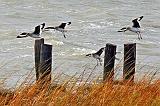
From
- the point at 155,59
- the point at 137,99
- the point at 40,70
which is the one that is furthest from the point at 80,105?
the point at 155,59

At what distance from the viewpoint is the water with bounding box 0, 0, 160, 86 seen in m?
17.8

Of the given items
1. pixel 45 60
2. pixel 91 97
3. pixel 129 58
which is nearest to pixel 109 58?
pixel 129 58

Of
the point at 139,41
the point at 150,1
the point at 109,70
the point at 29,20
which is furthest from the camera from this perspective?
the point at 150,1

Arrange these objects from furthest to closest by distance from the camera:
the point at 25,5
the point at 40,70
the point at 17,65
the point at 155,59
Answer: the point at 25,5 < the point at 155,59 < the point at 17,65 < the point at 40,70

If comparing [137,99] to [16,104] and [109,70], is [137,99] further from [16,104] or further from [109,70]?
[109,70]

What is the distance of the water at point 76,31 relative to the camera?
17750 mm

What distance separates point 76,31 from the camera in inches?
1037

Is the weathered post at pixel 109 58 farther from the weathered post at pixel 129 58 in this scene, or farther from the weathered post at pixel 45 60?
the weathered post at pixel 45 60

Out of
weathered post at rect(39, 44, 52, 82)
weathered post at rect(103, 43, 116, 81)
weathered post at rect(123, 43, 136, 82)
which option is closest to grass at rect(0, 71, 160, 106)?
weathered post at rect(39, 44, 52, 82)

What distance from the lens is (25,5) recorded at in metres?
35.6

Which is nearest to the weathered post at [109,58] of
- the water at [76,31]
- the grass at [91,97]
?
the water at [76,31]

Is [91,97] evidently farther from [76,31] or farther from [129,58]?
[76,31]

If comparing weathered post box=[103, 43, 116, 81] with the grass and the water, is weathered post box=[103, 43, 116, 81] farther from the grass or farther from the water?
the grass

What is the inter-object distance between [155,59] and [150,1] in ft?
69.5
